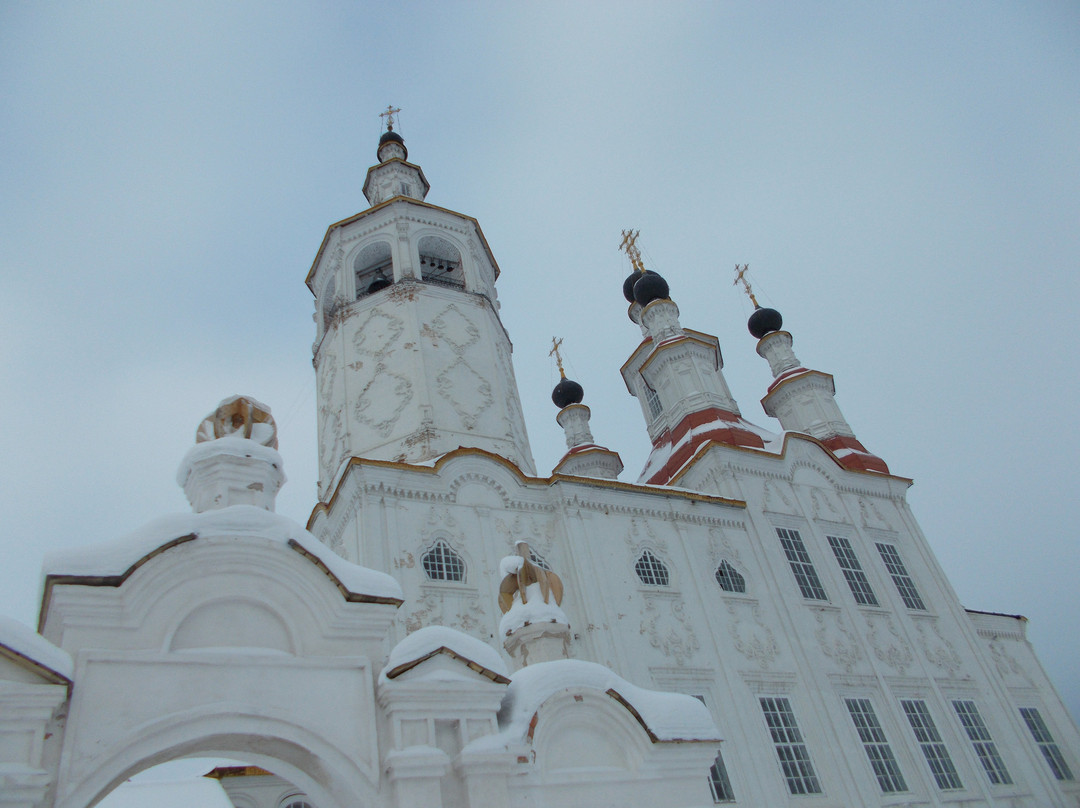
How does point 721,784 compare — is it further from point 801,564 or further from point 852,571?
point 852,571

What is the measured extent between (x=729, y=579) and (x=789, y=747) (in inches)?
124

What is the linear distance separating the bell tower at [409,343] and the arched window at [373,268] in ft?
0.08

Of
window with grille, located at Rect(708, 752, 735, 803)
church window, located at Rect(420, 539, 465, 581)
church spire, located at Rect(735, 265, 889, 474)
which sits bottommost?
window with grille, located at Rect(708, 752, 735, 803)

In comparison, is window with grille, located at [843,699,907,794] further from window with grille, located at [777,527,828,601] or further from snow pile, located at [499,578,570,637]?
snow pile, located at [499,578,570,637]

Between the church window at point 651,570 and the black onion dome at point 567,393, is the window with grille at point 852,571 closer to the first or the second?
the church window at point 651,570

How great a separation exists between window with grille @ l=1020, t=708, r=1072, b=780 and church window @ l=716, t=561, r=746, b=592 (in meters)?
8.61

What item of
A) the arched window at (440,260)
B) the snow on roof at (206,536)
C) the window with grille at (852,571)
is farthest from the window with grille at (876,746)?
the arched window at (440,260)

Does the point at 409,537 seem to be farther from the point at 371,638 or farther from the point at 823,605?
the point at 823,605

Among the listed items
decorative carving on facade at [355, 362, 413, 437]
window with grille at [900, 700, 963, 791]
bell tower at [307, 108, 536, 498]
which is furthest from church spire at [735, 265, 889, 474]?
decorative carving on facade at [355, 362, 413, 437]

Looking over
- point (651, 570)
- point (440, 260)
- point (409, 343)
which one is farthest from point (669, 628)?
point (440, 260)

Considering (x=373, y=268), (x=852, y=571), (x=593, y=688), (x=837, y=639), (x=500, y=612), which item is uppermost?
(x=373, y=268)

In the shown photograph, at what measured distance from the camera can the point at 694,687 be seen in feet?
43.8

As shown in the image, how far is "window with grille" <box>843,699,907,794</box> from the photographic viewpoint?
556 inches

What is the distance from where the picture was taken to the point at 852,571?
1731 cm
